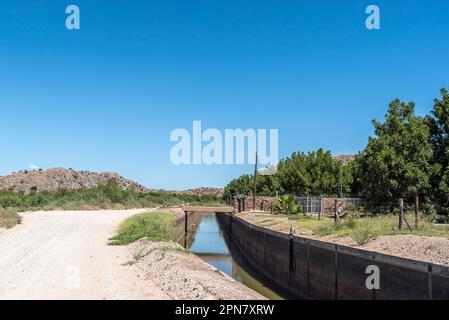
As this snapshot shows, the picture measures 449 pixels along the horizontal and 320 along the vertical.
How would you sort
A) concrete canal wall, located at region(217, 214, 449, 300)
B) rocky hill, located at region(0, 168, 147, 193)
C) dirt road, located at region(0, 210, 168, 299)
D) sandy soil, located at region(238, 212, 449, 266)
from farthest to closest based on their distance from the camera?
rocky hill, located at region(0, 168, 147, 193), sandy soil, located at region(238, 212, 449, 266), concrete canal wall, located at region(217, 214, 449, 300), dirt road, located at region(0, 210, 168, 299)

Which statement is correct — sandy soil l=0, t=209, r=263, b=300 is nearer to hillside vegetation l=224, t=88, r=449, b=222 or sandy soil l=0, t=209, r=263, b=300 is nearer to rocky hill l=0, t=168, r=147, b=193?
hillside vegetation l=224, t=88, r=449, b=222

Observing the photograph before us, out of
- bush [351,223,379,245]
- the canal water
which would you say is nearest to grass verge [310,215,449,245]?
bush [351,223,379,245]

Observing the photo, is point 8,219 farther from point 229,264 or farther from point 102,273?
point 102,273

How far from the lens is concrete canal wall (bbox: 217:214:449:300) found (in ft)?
43.4

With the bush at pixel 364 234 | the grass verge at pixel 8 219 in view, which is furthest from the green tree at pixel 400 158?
the grass verge at pixel 8 219

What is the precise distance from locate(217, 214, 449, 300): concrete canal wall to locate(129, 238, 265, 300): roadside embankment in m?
3.78

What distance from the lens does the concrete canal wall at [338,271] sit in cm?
1323

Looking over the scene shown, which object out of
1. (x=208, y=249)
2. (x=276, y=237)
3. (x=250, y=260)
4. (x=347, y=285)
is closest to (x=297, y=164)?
(x=208, y=249)

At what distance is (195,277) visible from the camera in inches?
570

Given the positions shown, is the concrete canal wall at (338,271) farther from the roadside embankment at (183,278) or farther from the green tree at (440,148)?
the green tree at (440,148)

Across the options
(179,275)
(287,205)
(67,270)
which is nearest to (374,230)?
(179,275)

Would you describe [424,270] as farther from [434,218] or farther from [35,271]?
[434,218]

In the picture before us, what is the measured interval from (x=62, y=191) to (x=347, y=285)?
75.3 meters

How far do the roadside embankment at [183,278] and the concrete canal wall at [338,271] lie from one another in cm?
378
